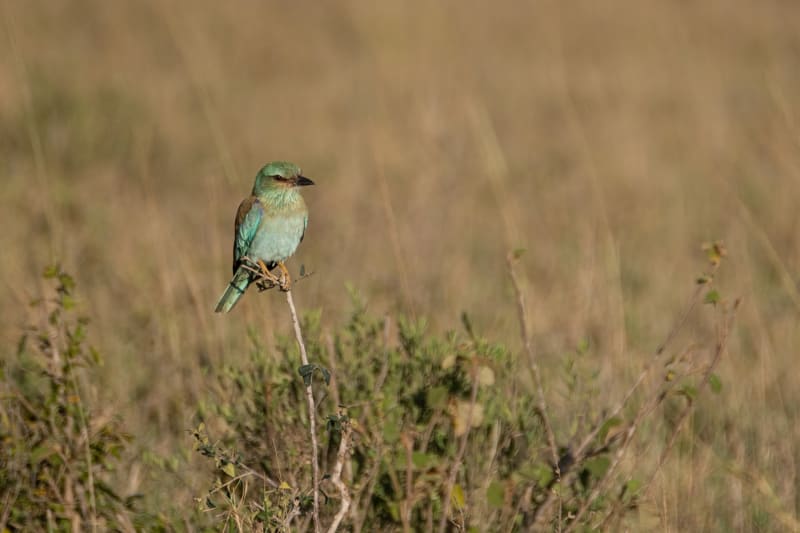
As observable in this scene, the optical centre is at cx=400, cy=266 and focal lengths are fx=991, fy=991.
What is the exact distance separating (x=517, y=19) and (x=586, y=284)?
34.0 ft

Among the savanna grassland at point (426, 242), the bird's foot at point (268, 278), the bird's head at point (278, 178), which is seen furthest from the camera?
the savanna grassland at point (426, 242)

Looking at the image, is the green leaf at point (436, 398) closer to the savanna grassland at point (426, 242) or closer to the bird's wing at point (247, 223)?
the savanna grassland at point (426, 242)

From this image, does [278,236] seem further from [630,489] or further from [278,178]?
[630,489]

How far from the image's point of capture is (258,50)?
12.2 metres

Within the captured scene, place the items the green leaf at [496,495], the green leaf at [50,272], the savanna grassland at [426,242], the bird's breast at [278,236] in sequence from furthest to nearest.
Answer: the savanna grassland at [426,242] < the green leaf at [50,272] < the bird's breast at [278,236] < the green leaf at [496,495]

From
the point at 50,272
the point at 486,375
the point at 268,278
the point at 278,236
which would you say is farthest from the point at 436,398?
the point at 50,272

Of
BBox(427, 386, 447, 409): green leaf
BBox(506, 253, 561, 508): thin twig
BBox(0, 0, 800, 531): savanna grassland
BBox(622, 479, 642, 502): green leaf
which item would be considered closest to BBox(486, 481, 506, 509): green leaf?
BBox(0, 0, 800, 531): savanna grassland

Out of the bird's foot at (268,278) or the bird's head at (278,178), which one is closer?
the bird's foot at (268,278)

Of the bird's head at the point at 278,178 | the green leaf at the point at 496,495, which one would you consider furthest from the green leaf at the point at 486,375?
the bird's head at the point at 278,178

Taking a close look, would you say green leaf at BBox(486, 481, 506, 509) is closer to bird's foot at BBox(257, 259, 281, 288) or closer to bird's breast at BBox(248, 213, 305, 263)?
bird's foot at BBox(257, 259, 281, 288)

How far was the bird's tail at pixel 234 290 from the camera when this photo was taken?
117 inches

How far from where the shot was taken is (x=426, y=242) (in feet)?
19.1

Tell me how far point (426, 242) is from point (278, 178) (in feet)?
9.53

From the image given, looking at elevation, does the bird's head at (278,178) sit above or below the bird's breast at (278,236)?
above
